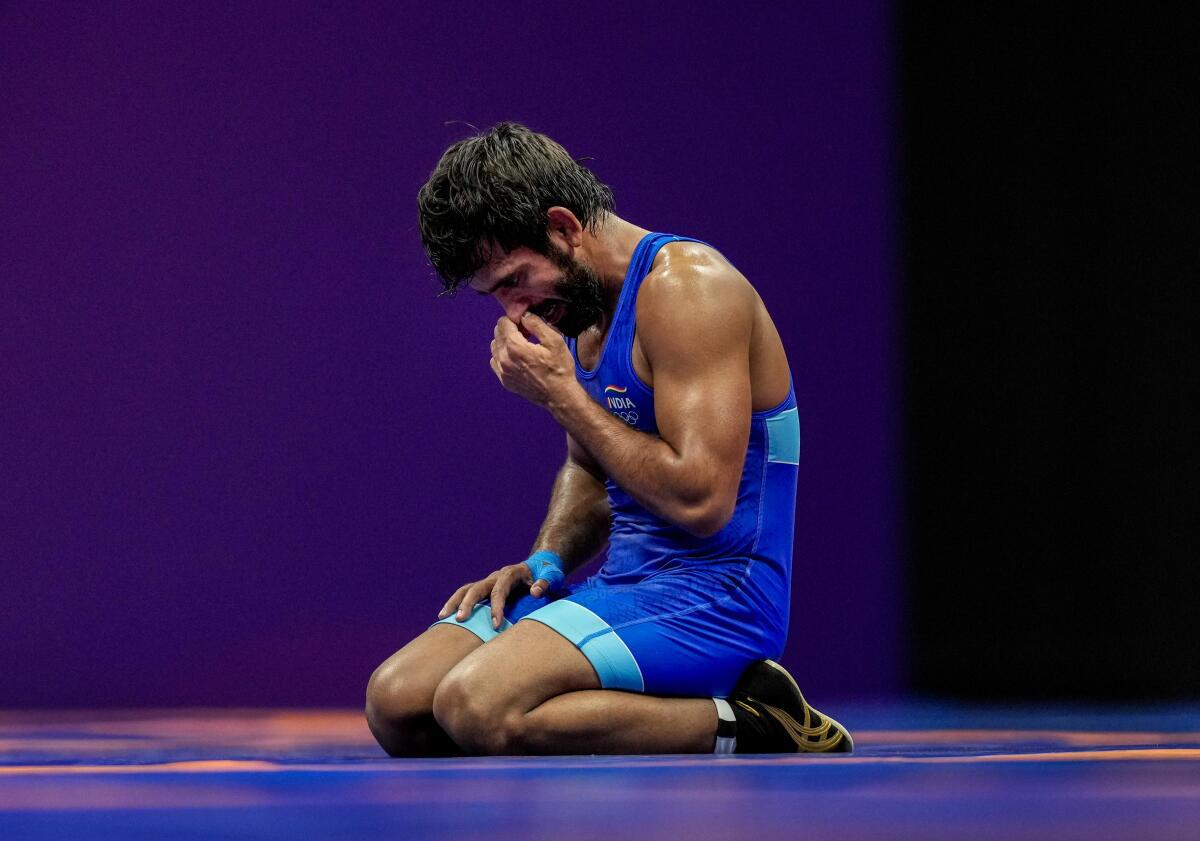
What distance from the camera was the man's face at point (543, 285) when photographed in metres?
1.69

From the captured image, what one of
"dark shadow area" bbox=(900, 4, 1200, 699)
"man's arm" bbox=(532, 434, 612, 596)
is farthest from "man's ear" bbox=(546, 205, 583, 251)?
"dark shadow area" bbox=(900, 4, 1200, 699)

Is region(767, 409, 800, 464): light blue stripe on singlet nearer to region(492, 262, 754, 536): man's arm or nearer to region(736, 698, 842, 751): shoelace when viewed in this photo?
region(492, 262, 754, 536): man's arm

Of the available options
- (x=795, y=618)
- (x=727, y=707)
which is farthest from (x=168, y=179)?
(x=727, y=707)

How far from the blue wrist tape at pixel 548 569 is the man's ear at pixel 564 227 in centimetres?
40

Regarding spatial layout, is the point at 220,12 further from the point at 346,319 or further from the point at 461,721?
the point at 461,721

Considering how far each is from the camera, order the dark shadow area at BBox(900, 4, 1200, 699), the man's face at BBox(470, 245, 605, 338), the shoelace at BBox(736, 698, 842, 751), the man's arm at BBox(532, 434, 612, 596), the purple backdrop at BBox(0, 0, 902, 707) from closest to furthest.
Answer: the shoelace at BBox(736, 698, 842, 751)
the man's face at BBox(470, 245, 605, 338)
the man's arm at BBox(532, 434, 612, 596)
the purple backdrop at BBox(0, 0, 902, 707)
the dark shadow area at BBox(900, 4, 1200, 699)

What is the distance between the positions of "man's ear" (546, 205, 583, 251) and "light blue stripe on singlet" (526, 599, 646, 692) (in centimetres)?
46

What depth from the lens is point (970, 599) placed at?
3.09 meters

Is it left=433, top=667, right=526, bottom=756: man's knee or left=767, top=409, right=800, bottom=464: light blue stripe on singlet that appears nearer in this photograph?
left=433, top=667, right=526, bottom=756: man's knee

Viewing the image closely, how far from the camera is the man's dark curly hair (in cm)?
167

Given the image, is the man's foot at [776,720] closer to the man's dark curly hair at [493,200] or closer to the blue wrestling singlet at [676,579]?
the blue wrestling singlet at [676,579]

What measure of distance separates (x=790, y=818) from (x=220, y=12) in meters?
2.48

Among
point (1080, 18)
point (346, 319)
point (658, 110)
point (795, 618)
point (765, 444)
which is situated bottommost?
point (795, 618)

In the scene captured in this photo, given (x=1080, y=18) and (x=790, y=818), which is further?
(x=1080, y=18)
